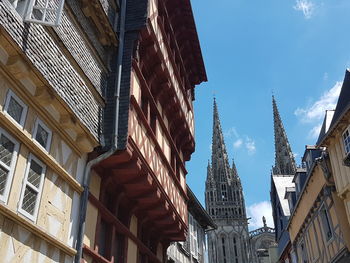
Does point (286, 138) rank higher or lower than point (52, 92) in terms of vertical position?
higher

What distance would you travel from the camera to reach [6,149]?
20.6 feet

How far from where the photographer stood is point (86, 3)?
9.62 metres

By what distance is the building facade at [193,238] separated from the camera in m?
19.1

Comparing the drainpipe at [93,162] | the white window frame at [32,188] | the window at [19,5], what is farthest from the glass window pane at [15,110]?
the drainpipe at [93,162]

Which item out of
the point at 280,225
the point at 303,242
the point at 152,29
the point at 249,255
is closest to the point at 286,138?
the point at 249,255

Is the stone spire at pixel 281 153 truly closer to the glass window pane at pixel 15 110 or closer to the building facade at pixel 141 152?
the building facade at pixel 141 152

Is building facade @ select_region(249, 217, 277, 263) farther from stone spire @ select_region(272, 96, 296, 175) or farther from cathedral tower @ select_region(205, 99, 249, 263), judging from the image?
stone spire @ select_region(272, 96, 296, 175)

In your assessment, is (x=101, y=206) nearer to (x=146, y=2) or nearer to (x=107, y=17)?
(x=107, y=17)

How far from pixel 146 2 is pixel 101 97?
3.43 m

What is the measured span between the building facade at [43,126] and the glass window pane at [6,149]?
1 cm

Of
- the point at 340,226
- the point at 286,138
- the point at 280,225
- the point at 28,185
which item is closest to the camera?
the point at 28,185

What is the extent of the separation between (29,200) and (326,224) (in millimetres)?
10790

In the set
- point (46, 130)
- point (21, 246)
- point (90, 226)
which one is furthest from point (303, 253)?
point (21, 246)

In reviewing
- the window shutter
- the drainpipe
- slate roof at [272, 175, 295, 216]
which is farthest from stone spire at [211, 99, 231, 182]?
the window shutter
